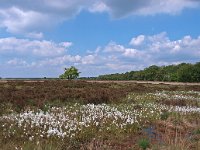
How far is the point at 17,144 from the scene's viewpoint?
506 inches

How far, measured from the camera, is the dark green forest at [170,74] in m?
101

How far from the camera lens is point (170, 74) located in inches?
4321

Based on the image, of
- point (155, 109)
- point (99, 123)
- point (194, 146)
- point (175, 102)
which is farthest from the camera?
point (175, 102)

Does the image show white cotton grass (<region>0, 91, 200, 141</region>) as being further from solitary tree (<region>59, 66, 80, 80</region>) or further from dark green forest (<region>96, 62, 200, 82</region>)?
dark green forest (<region>96, 62, 200, 82</region>)

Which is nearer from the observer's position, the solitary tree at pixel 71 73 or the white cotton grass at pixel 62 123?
the white cotton grass at pixel 62 123

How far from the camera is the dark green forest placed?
101 metres

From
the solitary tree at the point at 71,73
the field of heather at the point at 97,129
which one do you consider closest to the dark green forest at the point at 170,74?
the solitary tree at the point at 71,73

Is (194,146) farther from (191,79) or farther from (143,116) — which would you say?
(191,79)

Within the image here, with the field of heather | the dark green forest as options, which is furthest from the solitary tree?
the field of heather

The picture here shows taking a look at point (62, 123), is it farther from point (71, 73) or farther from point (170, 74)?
point (170, 74)

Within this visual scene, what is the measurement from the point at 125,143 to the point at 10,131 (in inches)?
173

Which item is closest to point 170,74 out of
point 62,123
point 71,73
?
point 71,73

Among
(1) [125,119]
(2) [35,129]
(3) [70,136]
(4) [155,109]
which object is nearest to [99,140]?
(3) [70,136]

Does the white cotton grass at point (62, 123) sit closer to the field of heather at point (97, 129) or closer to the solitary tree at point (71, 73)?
the field of heather at point (97, 129)
